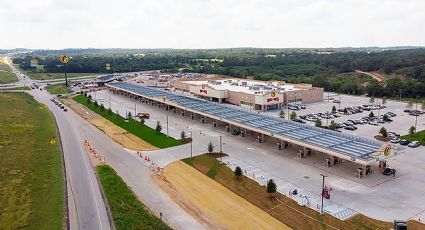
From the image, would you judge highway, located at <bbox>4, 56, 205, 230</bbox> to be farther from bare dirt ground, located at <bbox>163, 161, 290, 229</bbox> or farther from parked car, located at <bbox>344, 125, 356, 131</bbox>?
parked car, located at <bbox>344, 125, 356, 131</bbox>

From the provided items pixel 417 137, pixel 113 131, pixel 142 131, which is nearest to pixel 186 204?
pixel 142 131

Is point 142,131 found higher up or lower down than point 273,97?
lower down

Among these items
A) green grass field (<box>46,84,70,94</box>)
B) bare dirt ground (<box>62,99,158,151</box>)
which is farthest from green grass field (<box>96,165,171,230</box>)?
green grass field (<box>46,84,70,94</box>)

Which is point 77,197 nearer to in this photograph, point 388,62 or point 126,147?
point 126,147

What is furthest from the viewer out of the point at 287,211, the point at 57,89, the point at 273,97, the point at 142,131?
the point at 57,89

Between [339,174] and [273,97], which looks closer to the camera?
[339,174]

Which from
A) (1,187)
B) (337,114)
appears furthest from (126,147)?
(337,114)

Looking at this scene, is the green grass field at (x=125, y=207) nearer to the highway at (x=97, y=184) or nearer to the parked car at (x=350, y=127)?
the highway at (x=97, y=184)

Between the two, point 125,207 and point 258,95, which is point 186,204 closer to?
point 125,207
